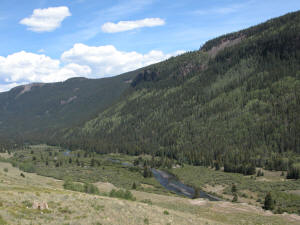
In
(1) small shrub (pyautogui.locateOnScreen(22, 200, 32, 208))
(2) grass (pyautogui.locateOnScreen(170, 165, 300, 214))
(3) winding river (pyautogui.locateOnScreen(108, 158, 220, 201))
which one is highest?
(1) small shrub (pyautogui.locateOnScreen(22, 200, 32, 208))

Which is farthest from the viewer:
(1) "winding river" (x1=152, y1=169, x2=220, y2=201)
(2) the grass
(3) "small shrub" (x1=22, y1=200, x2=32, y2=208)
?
(1) "winding river" (x1=152, y1=169, x2=220, y2=201)

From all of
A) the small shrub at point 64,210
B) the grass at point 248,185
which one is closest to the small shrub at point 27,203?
the small shrub at point 64,210

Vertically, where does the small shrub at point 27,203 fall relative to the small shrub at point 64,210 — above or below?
above

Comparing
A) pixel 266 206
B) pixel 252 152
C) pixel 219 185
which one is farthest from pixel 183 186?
pixel 252 152

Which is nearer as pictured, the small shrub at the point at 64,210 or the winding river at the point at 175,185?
the small shrub at the point at 64,210

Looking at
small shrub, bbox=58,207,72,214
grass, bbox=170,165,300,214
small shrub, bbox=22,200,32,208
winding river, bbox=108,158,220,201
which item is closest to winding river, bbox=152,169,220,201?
winding river, bbox=108,158,220,201

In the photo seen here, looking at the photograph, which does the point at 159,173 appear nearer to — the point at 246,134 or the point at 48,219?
the point at 246,134

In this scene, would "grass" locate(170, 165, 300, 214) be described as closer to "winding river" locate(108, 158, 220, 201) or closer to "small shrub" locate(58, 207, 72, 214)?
"winding river" locate(108, 158, 220, 201)

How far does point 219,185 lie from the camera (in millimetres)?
121312

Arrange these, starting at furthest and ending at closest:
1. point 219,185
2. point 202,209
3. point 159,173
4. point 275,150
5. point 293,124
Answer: point 293,124
point 275,150
point 159,173
point 219,185
point 202,209

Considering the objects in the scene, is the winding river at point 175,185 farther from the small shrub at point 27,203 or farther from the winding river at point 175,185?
the small shrub at point 27,203

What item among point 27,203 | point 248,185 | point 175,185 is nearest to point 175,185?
point 175,185

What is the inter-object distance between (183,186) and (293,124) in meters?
103

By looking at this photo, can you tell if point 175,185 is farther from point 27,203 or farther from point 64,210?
point 27,203
